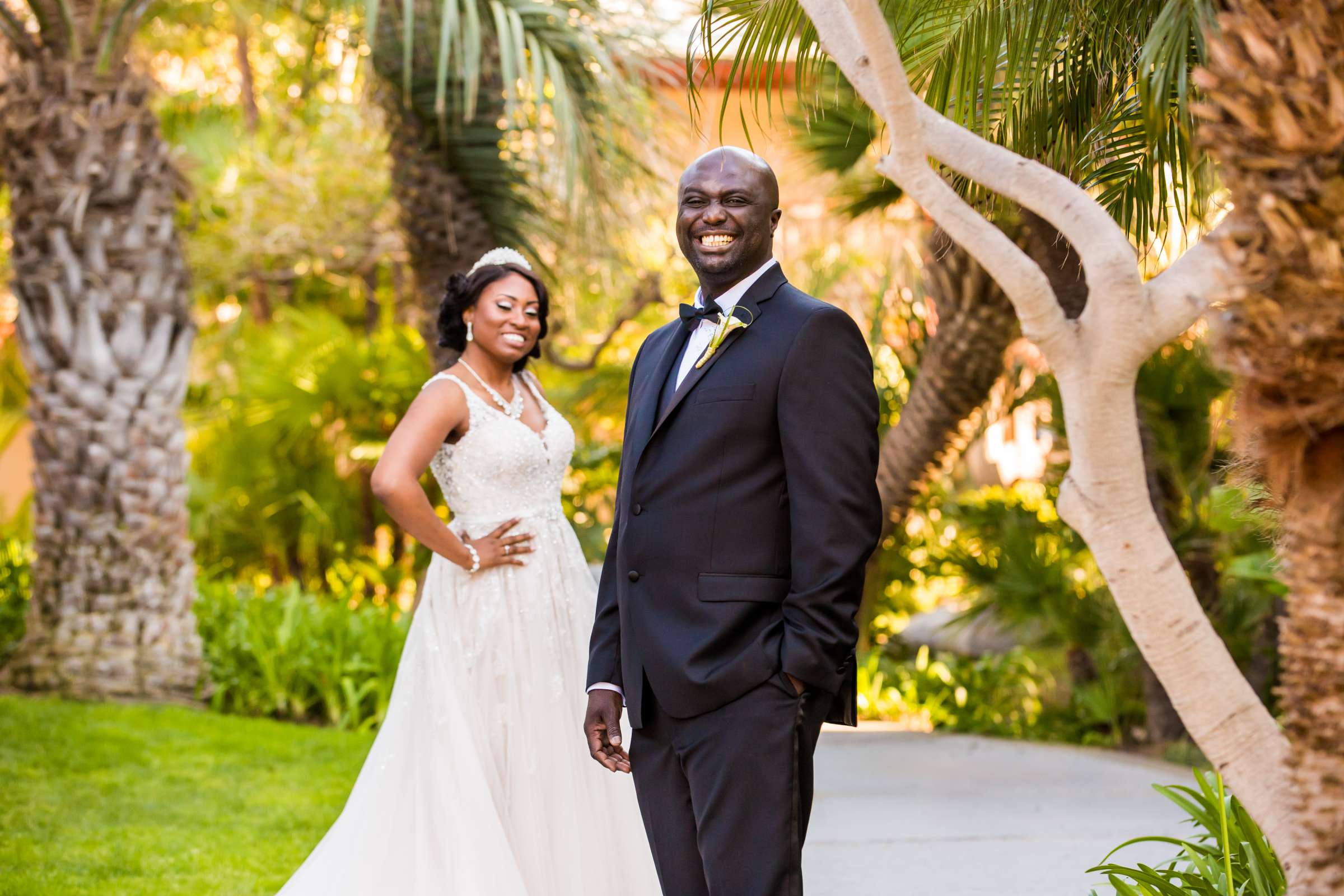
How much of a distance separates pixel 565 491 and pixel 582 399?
27.9 inches

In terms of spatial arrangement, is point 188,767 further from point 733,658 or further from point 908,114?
point 908,114

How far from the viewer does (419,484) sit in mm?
4293

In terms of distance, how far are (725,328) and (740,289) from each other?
0.13m

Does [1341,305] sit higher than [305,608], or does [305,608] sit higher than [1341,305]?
[1341,305]

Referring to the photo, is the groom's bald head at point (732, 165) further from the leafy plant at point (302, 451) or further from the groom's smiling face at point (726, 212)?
the leafy plant at point (302, 451)

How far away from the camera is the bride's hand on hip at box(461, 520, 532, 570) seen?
448 centimetres

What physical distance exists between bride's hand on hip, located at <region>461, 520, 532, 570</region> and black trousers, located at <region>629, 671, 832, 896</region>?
73.8 inches

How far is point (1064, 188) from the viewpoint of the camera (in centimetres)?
216

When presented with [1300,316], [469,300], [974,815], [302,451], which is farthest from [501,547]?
[302,451]

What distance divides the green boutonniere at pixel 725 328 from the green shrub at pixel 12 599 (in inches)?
262

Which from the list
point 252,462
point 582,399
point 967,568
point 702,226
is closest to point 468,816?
point 702,226

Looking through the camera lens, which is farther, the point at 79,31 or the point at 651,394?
the point at 79,31

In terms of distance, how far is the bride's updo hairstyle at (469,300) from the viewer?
181 inches

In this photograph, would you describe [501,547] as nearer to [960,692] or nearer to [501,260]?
[501,260]
